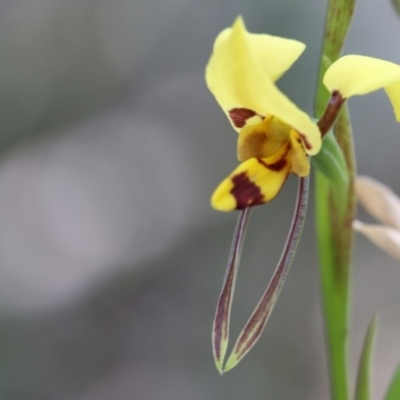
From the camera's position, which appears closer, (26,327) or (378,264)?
(26,327)

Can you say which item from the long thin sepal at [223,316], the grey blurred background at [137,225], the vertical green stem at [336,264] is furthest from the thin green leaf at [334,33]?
the grey blurred background at [137,225]

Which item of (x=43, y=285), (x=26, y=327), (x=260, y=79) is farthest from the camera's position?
(x=43, y=285)

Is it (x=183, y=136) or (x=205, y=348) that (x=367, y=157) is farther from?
(x=205, y=348)

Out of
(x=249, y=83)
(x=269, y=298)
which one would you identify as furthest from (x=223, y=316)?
(x=249, y=83)

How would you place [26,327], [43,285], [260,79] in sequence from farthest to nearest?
[43,285] → [26,327] → [260,79]

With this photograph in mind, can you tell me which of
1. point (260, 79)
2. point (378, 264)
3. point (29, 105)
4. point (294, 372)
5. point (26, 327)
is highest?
point (29, 105)

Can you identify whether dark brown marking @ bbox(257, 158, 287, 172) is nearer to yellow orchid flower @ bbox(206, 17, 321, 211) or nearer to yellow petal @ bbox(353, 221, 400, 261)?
yellow orchid flower @ bbox(206, 17, 321, 211)

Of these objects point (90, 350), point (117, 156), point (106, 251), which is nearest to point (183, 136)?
point (117, 156)

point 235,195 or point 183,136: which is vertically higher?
point 183,136

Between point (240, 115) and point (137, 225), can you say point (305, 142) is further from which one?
point (137, 225)

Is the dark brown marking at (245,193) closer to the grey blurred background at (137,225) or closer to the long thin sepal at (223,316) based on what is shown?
the long thin sepal at (223,316)
